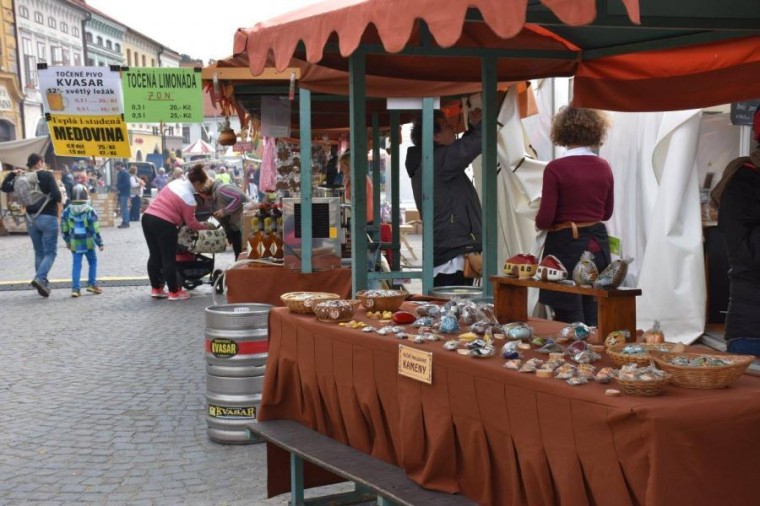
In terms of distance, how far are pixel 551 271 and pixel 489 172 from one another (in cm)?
149

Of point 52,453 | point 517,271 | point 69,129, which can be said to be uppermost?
point 69,129

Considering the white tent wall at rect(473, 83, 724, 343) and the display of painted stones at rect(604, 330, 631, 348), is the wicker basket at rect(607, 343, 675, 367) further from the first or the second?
the white tent wall at rect(473, 83, 724, 343)

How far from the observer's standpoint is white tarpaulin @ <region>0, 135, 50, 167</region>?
87.9 feet

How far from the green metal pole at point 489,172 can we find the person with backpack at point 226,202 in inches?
278

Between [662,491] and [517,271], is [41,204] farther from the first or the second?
[662,491]

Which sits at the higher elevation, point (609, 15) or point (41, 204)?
point (609, 15)

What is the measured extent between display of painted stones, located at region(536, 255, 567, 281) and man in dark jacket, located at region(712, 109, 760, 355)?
32.8 inches

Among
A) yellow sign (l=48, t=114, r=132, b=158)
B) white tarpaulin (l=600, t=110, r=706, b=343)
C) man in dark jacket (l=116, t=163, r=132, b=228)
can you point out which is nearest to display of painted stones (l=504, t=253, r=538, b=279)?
white tarpaulin (l=600, t=110, r=706, b=343)

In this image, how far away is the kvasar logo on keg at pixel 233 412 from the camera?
214 inches

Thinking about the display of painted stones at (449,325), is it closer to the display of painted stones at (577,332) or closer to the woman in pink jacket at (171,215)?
the display of painted stones at (577,332)

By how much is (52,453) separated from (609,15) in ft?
13.4

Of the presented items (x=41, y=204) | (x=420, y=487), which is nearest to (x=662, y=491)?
(x=420, y=487)

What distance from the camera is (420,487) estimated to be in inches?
128

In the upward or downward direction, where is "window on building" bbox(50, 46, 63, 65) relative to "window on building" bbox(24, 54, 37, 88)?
upward
